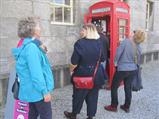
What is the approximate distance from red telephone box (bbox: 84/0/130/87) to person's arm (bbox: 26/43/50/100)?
4025 millimetres

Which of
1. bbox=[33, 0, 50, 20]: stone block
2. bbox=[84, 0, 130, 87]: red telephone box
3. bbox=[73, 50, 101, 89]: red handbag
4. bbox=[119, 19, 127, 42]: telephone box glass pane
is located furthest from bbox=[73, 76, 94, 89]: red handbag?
bbox=[119, 19, 127, 42]: telephone box glass pane

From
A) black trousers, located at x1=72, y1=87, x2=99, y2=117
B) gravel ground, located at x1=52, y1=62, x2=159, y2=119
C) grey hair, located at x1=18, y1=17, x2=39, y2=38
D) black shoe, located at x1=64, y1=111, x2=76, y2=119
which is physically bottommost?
gravel ground, located at x1=52, y1=62, x2=159, y2=119

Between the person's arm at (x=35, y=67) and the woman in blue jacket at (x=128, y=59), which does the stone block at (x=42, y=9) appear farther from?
the person's arm at (x=35, y=67)

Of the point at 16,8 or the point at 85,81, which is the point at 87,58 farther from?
the point at 16,8

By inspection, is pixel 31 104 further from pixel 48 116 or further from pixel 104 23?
pixel 104 23

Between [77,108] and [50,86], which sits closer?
[50,86]

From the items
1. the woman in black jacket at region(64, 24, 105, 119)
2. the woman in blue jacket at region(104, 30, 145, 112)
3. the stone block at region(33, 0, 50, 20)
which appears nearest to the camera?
the woman in black jacket at region(64, 24, 105, 119)

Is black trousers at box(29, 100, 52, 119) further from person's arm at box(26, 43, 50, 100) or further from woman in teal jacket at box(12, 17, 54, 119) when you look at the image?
person's arm at box(26, 43, 50, 100)

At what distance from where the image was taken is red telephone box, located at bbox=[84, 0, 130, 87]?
7.04m

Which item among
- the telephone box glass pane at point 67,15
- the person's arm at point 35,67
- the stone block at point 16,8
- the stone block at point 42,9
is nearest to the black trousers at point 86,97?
the person's arm at point 35,67

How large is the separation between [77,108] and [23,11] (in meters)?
2.33

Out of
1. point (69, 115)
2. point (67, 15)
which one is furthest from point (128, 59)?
point (67, 15)

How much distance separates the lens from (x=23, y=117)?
3.49 m

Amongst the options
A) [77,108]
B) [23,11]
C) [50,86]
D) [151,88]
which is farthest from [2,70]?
[151,88]
